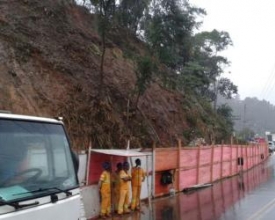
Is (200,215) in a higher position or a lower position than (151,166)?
lower

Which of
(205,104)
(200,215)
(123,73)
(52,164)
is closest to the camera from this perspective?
(52,164)

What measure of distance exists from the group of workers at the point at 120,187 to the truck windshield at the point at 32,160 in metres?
8.58

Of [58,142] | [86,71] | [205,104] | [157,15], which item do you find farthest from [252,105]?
[58,142]

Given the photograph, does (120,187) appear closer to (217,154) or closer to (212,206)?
(212,206)

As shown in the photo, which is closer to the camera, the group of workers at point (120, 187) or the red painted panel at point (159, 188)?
the group of workers at point (120, 187)

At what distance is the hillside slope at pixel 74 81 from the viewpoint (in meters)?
18.7

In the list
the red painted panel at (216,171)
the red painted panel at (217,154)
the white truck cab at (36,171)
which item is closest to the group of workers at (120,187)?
the white truck cab at (36,171)

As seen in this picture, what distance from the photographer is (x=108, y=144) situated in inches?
786

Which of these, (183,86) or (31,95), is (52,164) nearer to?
(31,95)

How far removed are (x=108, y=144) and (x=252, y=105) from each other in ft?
420

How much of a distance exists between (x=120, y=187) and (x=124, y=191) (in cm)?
16

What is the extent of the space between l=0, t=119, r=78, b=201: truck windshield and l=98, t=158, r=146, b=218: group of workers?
8.58m

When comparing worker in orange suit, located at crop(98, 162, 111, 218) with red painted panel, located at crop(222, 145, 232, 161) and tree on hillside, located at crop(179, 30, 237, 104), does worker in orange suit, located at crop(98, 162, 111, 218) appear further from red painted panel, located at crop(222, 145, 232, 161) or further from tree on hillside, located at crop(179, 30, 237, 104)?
tree on hillside, located at crop(179, 30, 237, 104)

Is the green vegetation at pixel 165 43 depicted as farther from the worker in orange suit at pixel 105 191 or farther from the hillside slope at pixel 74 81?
the worker in orange suit at pixel 105 191
